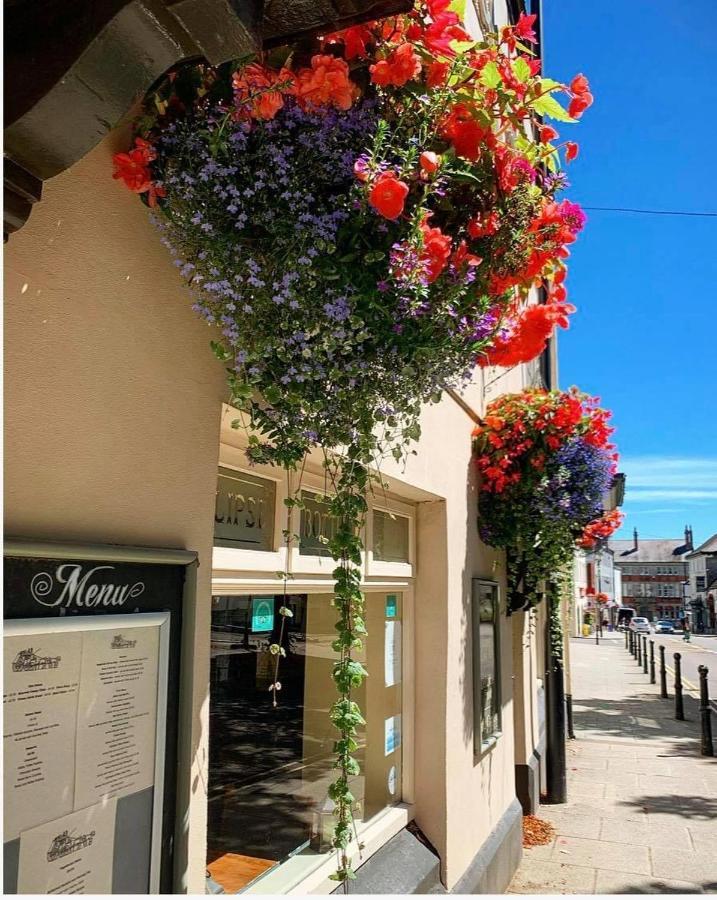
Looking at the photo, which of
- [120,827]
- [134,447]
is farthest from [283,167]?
[120,827]

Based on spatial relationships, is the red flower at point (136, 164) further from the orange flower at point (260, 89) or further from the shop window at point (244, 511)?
the shop window at point (244, 511)

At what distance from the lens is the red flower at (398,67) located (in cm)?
175

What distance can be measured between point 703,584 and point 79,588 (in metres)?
113

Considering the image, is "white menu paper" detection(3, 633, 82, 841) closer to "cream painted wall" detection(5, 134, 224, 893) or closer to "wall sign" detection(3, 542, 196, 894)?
"wall sign" detection(3, 542, 196, 894)

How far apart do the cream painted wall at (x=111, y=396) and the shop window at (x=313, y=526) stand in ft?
3.52

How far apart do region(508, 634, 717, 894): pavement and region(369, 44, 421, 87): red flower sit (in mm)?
5953

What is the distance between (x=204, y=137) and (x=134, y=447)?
0.81 metres

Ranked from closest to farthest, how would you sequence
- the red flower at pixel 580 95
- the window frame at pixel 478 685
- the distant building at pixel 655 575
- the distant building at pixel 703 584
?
1. the red flower at pixel 580 95
2. the window frame at pixel 478 685
3. the distant building at pixel 703 584
4. the distant building at pixel 655 575

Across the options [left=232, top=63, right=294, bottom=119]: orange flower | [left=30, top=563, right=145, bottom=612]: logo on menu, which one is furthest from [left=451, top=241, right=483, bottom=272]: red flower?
[left=30, top=563, right=145, bottom=612]: logo on menu

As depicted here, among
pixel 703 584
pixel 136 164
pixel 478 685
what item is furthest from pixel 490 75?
pixel 703 584

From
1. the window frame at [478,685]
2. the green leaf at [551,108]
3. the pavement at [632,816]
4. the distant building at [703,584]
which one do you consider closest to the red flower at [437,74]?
the green leaf at [551,108]

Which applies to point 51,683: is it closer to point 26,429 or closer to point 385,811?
point 26,429

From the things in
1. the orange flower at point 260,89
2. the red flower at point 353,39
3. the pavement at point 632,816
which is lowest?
the pavement at point 632,816

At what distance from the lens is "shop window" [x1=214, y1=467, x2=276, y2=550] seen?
8.54 ft
